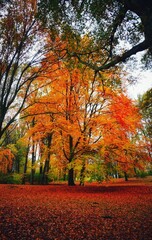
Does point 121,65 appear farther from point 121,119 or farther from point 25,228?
point 25,228

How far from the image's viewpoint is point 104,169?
14.3m

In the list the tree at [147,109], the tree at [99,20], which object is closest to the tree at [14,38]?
the tree at [99,20]

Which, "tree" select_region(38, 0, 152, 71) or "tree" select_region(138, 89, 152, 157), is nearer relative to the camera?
"tree" select_region(38, 0, 152, 71)

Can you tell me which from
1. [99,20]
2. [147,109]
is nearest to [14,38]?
[99,20]

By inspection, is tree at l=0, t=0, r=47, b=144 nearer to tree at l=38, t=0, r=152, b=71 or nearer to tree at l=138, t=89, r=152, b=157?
tree at l=38, t=0, r=152, b=71

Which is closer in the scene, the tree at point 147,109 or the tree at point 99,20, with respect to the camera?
the tree at point 99,20

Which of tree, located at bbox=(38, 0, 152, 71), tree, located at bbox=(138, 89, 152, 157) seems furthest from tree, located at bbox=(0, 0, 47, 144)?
tree, located at bbox=(138, 89, 152, 157)

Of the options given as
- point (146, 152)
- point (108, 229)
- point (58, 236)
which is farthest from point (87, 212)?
point (146, 152)

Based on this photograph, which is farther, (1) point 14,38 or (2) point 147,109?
(2) point 147,109

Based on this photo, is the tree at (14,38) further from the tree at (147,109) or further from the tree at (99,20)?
the tree at (147,109)

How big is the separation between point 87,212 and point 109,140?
30.0ft

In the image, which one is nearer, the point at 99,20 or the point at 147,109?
the point at 99,20

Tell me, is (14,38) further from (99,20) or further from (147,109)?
(147,109)

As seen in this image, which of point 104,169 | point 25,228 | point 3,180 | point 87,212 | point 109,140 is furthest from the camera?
point 3,180
